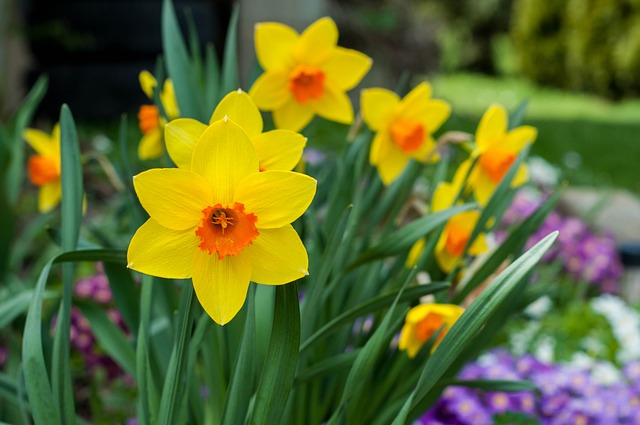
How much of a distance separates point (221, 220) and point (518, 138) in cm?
59

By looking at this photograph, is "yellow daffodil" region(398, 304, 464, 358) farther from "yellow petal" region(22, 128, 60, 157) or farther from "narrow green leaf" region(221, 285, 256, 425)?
"yellow petal" region(22, 128, 60, 157)

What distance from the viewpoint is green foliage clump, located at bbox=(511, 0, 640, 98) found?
8664 mm

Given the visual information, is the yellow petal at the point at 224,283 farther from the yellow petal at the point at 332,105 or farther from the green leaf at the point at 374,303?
the yellow petal at the point at 332,105

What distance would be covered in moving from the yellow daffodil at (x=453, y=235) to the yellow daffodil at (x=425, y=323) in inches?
4.7

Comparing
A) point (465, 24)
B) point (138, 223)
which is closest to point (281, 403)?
point (138, 223)

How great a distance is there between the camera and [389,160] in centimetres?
115

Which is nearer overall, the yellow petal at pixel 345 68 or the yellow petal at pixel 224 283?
the yellow petal at pixel 224 283

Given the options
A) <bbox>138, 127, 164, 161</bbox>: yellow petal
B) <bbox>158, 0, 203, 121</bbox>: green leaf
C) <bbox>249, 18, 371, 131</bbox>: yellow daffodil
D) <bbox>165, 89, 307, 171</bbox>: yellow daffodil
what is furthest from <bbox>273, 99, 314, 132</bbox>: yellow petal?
<bbox>165, 89, 307, 171</bbox>: yellow daffodil

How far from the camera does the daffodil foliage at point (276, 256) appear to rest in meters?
0.68

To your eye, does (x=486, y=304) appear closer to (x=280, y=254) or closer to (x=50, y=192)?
(x=280, y=254)

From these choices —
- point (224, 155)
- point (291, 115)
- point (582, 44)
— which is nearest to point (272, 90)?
point (291, 115)

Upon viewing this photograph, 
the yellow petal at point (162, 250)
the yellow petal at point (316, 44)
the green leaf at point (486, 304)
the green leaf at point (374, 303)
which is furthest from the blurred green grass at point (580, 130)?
the yellow petal at point (162, 250)

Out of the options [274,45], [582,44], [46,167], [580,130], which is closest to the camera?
[274,45]

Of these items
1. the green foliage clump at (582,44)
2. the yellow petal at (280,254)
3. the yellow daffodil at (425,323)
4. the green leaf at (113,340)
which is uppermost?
the yellow petal at (280,254)
